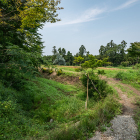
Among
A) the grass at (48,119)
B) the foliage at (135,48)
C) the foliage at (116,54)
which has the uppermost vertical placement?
the foliage at (116,54)

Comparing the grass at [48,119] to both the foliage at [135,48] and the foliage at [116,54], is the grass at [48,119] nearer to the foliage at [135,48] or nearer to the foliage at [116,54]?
the foliage at [135,48]

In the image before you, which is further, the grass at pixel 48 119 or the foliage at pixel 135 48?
the foliage at pixel 135 48

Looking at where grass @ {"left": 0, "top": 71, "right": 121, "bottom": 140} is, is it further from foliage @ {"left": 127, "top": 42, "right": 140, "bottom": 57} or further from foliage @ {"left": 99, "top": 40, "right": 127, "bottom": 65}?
foliage @ {"left": 99, "top": 40, "right": 127, "bottom": 65}

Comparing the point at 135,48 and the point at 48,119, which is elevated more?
the point at 135,48

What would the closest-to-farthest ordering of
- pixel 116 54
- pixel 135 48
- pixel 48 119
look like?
pixel 135 48 < pixel 48 119 < pixel 116 54

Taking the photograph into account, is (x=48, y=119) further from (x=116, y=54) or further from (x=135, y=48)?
(x=116, y=54)

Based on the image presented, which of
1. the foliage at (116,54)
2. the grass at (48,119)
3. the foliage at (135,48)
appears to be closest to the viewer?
the grass at (48,119)

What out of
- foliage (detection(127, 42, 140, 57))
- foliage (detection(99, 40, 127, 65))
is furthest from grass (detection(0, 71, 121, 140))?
foliage (detection(99, 40, 127, 65))

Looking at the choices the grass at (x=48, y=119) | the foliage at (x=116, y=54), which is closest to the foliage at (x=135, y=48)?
the grass at (x=48, y=119)

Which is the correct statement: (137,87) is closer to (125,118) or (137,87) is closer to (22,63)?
(125,118)

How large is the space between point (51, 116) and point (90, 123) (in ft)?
9.95

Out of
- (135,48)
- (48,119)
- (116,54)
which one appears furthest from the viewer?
(116,54)

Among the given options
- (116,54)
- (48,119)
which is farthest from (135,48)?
(116,54)

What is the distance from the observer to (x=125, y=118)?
4.67 m
